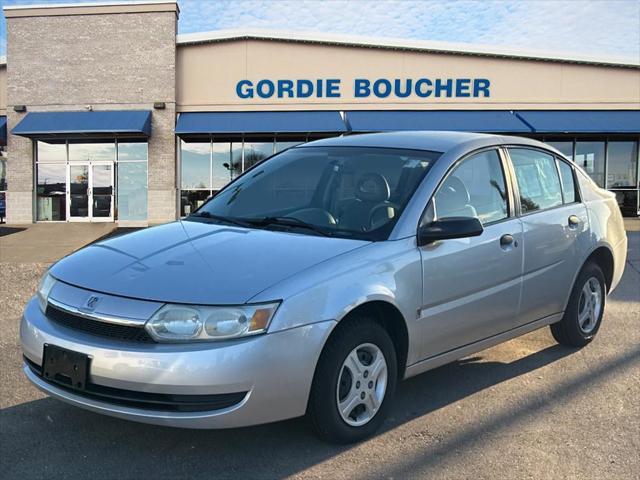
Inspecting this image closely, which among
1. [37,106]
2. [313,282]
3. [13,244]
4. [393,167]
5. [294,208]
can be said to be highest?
[37,106]

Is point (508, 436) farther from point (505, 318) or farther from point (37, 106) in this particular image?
point (37, 106)

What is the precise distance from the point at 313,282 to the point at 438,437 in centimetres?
121

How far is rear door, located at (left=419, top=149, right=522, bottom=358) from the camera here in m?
3.52

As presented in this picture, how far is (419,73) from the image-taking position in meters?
21.2

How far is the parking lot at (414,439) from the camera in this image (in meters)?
2.96

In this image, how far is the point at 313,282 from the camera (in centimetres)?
292

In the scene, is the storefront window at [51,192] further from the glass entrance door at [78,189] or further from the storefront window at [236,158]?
the storefront window at [236,158]

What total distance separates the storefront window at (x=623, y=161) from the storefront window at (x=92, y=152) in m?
17.9

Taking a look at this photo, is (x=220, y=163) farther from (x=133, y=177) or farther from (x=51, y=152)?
(x=51, y=152)

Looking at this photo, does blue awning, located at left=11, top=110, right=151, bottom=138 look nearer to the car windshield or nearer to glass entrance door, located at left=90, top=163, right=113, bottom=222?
glass entrance door, located at left=90, top=163, right=113, bottom=222

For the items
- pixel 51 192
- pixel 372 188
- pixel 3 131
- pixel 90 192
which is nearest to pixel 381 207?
pixel 372 188

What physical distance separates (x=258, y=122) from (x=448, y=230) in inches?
705

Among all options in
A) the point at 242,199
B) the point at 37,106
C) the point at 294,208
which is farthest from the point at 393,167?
the point at 37,106

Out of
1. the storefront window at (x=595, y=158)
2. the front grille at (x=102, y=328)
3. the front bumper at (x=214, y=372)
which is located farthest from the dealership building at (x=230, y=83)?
the front bumper at (x=214, y=372)
